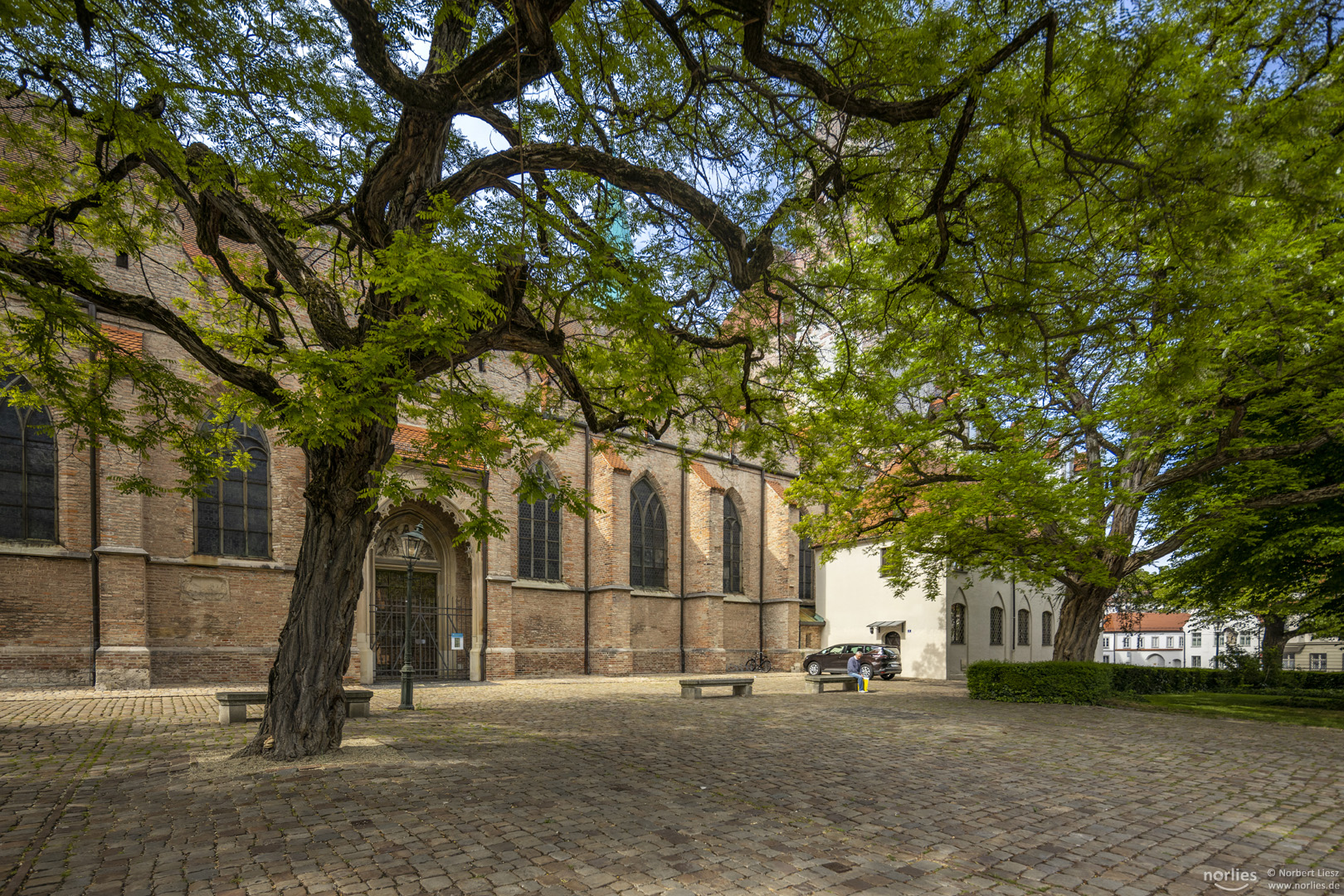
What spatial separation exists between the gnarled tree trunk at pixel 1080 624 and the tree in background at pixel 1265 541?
223 cm

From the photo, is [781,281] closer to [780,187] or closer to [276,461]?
[780,187]

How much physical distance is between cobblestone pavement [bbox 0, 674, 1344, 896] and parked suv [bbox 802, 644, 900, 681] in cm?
1378

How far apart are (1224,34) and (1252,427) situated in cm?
958

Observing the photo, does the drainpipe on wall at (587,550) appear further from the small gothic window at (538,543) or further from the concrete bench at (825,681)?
the concrete bench at (825,681)

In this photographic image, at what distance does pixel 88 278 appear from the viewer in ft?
21.7

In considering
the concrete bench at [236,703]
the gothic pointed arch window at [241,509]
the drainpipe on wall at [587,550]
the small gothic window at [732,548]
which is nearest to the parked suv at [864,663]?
the small gothic window at [732,548]

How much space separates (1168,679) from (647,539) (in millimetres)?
17847

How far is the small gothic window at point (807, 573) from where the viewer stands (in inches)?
1229

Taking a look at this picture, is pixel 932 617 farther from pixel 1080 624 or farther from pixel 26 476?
pixel 26 476

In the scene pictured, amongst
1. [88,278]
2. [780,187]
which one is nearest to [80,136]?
[88,278]

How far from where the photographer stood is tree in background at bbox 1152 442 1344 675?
13203 millimetres

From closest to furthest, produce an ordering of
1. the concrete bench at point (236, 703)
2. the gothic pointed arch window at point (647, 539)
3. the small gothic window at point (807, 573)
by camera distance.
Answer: the concrete bench at point (236, 703) → the gothic pointed arch window at point (647, 539) → the small gothic window at point (807, 573)

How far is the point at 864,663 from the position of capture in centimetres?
2427

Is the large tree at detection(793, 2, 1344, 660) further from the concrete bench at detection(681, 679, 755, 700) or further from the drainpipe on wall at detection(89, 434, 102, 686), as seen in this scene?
the drainpipe on wall at detection(89, 434, 102, 686)
